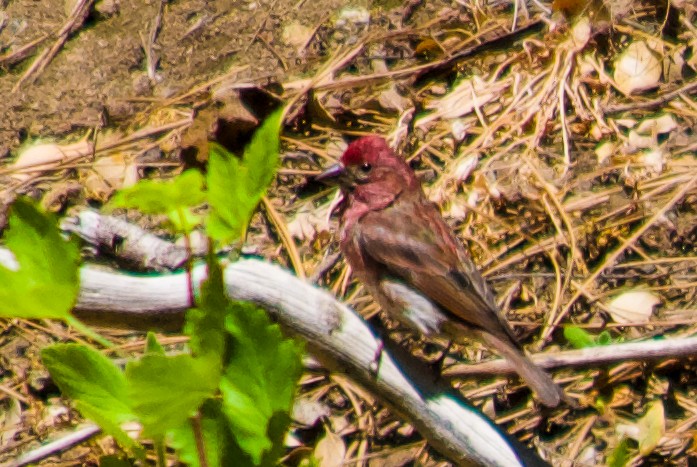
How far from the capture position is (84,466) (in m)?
4.13

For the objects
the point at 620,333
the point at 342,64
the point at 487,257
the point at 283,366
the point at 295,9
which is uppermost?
the point at 295,9

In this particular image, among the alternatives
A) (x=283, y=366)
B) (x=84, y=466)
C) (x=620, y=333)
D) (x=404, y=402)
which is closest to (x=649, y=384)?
(x=620, y=333)

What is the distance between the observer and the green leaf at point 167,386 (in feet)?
4.63

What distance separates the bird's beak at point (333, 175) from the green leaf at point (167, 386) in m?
3.40

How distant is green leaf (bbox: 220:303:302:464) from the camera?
1604 millimetres

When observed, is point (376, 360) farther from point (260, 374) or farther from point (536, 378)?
point (260, 374)

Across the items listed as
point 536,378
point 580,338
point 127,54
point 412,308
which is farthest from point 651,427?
point 127,54

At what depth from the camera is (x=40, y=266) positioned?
1531mm

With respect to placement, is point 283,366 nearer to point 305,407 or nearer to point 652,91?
point 305,407

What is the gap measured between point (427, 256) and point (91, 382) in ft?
10.0

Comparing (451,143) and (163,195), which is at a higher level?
(451,143)

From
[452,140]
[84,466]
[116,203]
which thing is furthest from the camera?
[452,140]

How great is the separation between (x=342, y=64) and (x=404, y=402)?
2755 mm

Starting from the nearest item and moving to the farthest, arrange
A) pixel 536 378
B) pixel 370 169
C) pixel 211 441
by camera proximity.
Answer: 1. pixel 211 441
2. pixel 536 378
3. pixel 370 169
